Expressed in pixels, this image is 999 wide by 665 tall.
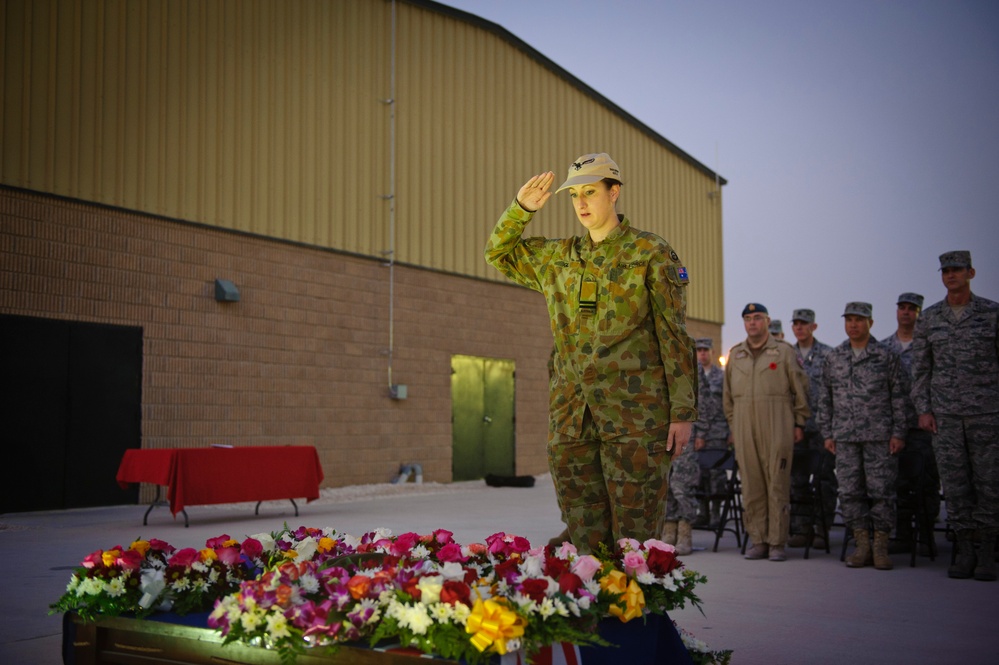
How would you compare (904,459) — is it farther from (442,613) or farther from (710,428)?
(442,613)

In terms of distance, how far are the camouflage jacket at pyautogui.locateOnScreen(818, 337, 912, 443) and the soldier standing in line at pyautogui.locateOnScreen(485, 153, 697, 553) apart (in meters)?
3.83

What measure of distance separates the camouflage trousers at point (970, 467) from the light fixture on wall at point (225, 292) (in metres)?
9.12

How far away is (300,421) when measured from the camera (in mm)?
13438

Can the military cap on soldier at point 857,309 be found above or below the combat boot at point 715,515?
above

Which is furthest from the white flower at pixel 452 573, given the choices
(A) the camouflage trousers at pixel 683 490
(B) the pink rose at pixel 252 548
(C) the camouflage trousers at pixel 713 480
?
(C) the camouflage trousers at pixel 713 480

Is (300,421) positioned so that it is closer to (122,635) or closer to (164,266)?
(164,266)

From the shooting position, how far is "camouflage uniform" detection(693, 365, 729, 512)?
8.37 meters

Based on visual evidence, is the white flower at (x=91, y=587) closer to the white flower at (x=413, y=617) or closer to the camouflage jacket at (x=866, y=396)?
the white flower at (x=413, y=617)

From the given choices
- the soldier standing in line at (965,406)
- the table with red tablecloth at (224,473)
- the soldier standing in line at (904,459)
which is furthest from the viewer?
the table with red tablecloth at (224,473)

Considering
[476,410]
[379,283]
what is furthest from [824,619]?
[476,410]

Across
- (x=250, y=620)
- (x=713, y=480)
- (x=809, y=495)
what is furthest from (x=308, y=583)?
(x=713, y=480)

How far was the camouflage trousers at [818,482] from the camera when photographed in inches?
284

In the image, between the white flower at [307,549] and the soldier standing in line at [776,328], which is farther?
the soldier standing in line at [776,328]

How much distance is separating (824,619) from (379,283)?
444 inches
